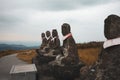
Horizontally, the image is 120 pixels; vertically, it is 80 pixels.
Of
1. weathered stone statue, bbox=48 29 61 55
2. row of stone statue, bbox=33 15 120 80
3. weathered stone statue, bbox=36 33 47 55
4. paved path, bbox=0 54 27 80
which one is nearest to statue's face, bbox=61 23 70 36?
row of stone statue, bbox=33 15 120 80

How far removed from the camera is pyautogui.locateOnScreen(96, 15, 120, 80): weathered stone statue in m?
5.14

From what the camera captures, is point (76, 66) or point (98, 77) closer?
point (98, 77)

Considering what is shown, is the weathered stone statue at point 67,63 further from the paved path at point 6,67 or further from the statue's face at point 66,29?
the paved path at point 6,67

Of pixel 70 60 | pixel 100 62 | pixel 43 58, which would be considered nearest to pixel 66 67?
pixel 70 60

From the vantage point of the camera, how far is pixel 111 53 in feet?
16.9

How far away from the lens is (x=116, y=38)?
516 centimetres

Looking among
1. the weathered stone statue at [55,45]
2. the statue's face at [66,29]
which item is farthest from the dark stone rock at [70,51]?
the weathered stone statue at [55,45]

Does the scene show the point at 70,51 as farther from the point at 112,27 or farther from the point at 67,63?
the point at 112,27

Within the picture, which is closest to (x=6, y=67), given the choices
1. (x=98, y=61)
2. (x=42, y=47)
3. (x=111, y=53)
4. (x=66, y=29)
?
(x=42, y=47)

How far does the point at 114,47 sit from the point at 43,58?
7492 mm

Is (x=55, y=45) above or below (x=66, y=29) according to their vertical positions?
below

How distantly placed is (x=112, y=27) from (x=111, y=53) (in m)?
0.54

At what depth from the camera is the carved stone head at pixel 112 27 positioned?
5195mm

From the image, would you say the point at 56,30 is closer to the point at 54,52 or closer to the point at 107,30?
the point at 54,52
